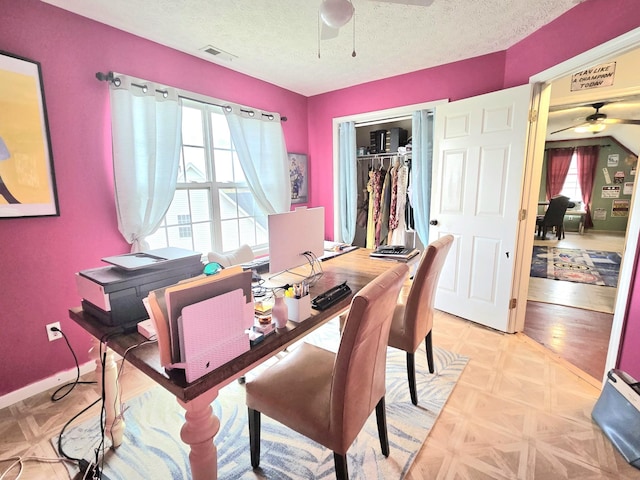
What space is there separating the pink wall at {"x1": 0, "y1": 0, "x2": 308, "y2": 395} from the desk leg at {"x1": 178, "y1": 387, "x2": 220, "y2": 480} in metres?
1.60

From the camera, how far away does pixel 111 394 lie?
1402mm

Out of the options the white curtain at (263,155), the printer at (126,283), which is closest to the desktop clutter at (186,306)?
the printer at (126,283)

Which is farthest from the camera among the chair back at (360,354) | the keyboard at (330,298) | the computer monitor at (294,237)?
the computer monitor at (294,237)

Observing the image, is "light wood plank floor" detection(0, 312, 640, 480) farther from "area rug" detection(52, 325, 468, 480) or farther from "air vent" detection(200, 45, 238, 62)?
"air vent" detection(200, 45, 238, 62)

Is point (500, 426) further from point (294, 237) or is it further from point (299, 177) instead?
point (299, 177)

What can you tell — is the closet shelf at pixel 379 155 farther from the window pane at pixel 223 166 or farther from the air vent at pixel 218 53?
the air vent at pixel 218 53

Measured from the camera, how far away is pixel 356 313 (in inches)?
36.3

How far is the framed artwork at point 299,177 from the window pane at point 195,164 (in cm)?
104

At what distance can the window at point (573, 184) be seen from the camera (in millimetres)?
7711

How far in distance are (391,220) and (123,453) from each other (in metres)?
2.94

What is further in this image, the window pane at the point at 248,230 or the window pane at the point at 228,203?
the window pane at the point at 248,230

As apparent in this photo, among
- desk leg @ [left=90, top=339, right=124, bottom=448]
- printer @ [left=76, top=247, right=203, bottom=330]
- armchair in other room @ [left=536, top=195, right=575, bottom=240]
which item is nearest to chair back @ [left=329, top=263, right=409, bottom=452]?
printer @ [left=76, top=247, right=203, bottom=330]

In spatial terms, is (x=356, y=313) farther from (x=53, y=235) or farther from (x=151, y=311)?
(x=53, y=235)

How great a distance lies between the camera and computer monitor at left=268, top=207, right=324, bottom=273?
1.52 m
